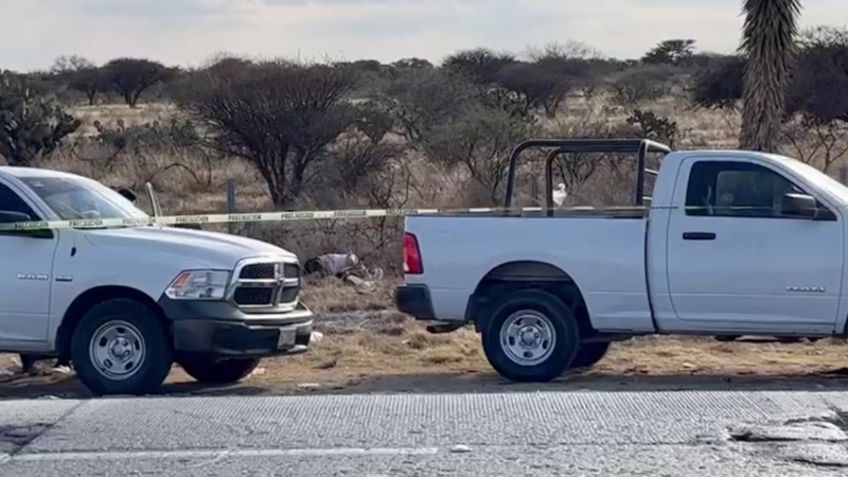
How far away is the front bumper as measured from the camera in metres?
11.4

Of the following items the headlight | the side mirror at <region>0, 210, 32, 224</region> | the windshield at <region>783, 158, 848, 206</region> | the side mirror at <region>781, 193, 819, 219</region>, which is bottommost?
the headlight

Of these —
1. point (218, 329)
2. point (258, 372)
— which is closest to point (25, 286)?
point (218, 329)

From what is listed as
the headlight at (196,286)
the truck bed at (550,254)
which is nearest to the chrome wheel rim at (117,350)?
the headlight at (196,286)

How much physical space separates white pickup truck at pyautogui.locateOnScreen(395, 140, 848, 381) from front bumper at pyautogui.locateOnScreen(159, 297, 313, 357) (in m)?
1.51

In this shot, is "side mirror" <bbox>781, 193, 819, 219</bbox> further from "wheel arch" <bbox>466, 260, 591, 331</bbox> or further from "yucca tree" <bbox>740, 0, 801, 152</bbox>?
"yucca tree" <bbox>740, 0, 801, 152</bbox>

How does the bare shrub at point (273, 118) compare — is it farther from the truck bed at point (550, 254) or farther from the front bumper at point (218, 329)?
the front bumper at point (218, 329)

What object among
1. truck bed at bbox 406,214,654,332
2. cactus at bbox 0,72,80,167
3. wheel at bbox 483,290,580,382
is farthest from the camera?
cactus at bbox 0,72,80,167

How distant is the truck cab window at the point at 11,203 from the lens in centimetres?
1188

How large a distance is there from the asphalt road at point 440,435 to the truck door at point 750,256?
2588 mm

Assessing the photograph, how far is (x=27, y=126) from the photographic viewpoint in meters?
30.9

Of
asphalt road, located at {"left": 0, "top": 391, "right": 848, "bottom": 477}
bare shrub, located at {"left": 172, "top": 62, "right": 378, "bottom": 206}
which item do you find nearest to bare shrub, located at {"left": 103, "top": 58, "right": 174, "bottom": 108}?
bare shrub, located at {"left": 172, "top": 62, "right": 378, "bottom": 206}

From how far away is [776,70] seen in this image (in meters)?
20.7

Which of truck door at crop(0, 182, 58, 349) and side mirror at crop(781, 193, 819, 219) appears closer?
truck door at crop(0, 182, 58, 349)

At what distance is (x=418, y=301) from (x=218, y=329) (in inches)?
76.5
